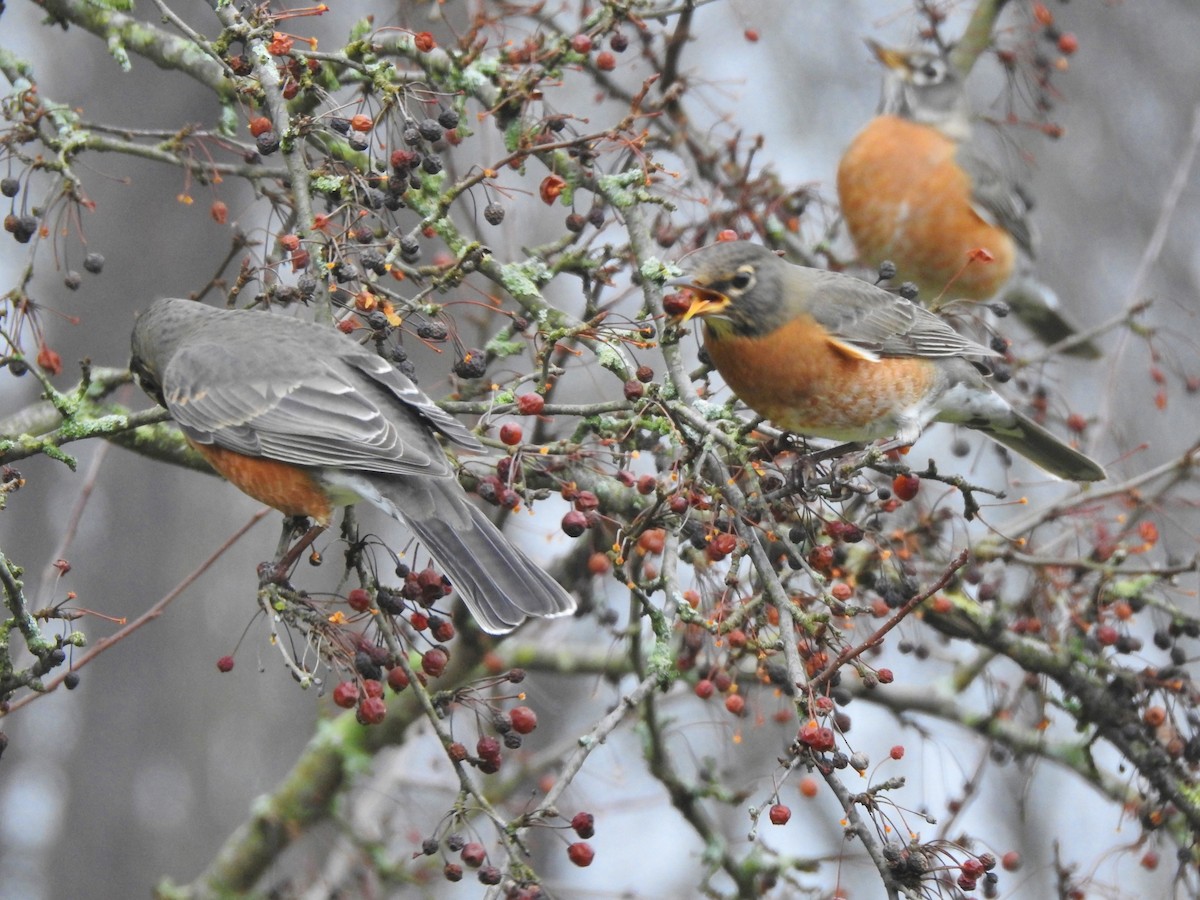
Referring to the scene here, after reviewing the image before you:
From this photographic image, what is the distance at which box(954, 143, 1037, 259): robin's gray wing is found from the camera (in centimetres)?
734

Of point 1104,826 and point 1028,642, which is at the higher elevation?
point 1104,826

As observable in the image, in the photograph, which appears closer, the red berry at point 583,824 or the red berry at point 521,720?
the red berry at point 583,824

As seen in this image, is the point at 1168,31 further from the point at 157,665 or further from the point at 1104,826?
the point at 157,665

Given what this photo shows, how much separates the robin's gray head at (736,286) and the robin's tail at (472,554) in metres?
0.84

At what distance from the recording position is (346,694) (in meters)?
3.15

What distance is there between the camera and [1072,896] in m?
3.66

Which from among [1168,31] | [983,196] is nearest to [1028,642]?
[983,196]

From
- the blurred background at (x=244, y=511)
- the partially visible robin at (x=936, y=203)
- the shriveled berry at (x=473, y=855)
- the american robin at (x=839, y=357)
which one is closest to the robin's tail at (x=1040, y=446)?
the american robin at (x=839, y=357)

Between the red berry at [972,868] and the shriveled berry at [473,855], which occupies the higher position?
the red berry at [972,868]

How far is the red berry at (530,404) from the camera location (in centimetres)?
321

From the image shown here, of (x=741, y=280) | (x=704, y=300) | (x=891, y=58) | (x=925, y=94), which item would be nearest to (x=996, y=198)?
(x=925, y=94)

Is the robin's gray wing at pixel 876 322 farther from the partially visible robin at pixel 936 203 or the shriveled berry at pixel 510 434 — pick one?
the partially visible robin at pixel 936 203

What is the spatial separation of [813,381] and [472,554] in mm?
1331

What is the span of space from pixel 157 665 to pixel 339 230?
8.82 meters
